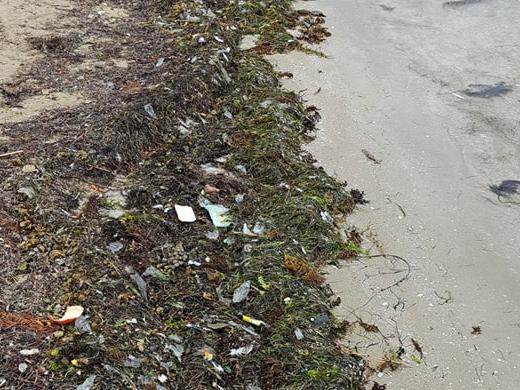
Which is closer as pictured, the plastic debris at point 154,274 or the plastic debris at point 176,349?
the plastic debris at point 176,349

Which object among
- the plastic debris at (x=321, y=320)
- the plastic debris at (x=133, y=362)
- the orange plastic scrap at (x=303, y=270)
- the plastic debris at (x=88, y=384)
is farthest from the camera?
the orange plastic scrap at (x=303, y=270)

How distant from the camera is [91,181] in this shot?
13.1 ft

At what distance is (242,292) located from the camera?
335 cm

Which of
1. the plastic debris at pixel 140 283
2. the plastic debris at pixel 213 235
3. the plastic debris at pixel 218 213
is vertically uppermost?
the plastic debris at pixel 140 283

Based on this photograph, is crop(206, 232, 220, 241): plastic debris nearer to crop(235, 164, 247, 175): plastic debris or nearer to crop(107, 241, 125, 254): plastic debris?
crop(107, 241, 125, 254): plastic debris

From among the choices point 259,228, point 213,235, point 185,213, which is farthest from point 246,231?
point 185,213

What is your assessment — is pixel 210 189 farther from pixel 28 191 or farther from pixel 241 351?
pixel 241 351

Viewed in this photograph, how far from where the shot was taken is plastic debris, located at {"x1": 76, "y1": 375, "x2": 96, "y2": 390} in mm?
2619

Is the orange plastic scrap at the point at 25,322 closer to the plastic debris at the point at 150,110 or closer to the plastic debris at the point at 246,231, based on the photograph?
the plastic debris at the point at 246,231

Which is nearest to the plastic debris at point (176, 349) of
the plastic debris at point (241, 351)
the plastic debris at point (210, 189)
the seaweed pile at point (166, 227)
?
the seaweed pile at point (166, 227)

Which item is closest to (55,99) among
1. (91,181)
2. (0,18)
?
(91,181)

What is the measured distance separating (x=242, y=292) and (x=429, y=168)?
6.75ft

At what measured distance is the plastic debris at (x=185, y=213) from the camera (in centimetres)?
377

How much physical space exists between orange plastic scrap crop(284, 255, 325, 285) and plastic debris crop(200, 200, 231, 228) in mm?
475
